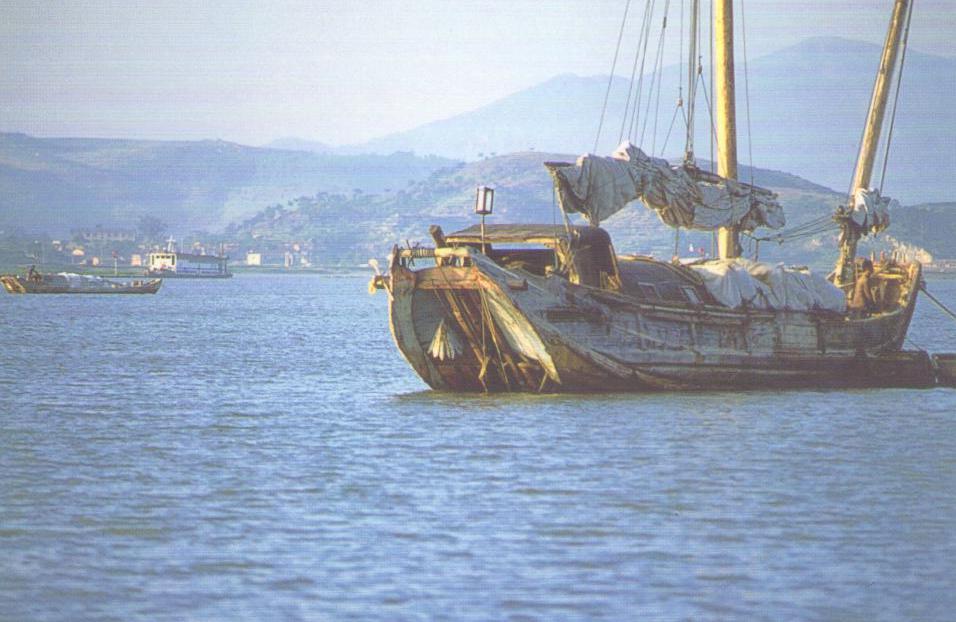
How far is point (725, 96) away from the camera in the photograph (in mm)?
48750

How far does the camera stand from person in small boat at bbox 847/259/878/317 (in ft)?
157

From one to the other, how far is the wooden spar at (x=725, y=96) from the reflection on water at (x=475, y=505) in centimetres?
717

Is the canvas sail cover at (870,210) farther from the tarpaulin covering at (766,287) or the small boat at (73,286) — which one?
the small boat at (73,286)

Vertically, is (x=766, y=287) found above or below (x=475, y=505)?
above

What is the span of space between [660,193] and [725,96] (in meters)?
6.46

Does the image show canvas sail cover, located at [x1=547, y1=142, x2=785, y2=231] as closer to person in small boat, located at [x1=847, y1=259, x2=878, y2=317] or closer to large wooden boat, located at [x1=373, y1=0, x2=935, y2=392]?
large wooden boat, located at [x1=373, y1=0, x2=935, y2=392]

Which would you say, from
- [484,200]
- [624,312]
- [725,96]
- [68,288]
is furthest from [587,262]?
[68,288]

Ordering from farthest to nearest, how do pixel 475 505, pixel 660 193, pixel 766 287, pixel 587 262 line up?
pixel 660 193, pixel 766 287, pixel 587 262, pixel 475 505

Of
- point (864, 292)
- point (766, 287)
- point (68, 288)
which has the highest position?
point (766, 287)

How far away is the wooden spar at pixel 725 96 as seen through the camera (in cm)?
4778

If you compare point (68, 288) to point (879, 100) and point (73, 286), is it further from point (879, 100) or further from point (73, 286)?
A: point (879, 100)

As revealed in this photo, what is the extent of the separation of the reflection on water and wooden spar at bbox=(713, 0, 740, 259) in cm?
717

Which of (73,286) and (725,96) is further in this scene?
(73,286)

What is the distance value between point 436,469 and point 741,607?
1084cm
